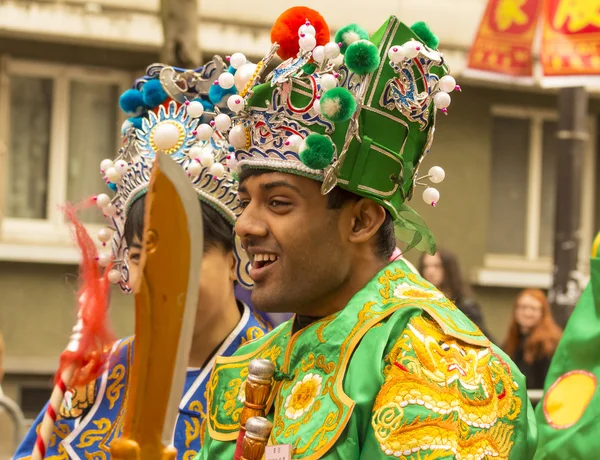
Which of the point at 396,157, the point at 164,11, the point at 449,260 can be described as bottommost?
the point at 449,260

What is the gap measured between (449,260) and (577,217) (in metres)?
1.38

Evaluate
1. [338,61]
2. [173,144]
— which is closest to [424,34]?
[338,61]

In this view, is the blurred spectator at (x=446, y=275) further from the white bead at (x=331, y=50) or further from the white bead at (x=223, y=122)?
the white bead at (x=331, y=50)

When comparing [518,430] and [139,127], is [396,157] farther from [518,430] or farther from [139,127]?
[139,127]

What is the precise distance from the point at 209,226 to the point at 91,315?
1.74 ft

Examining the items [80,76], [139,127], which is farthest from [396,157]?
[80,76]

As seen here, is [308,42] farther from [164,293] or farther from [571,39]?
[571,39]

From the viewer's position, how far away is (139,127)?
420cm

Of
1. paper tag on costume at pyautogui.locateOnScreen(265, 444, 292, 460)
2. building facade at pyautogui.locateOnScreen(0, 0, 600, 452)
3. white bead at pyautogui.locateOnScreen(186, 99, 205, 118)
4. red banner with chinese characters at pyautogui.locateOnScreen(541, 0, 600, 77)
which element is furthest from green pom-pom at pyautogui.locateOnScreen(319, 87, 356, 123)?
building facade at pyautogui.locateOnScreen(0, 0, 600, 452)

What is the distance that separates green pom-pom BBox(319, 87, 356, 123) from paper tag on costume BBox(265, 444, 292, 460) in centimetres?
73

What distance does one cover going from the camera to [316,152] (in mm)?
2875

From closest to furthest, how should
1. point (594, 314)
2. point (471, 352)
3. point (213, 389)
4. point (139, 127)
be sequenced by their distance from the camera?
point (471, 352), point (213, 389), point (594, 314), point (139, 127)

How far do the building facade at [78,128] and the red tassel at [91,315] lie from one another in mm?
6035

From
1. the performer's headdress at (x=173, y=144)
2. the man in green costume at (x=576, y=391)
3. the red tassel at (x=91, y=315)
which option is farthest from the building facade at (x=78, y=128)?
the man in green costume at (x=576, y=391)
